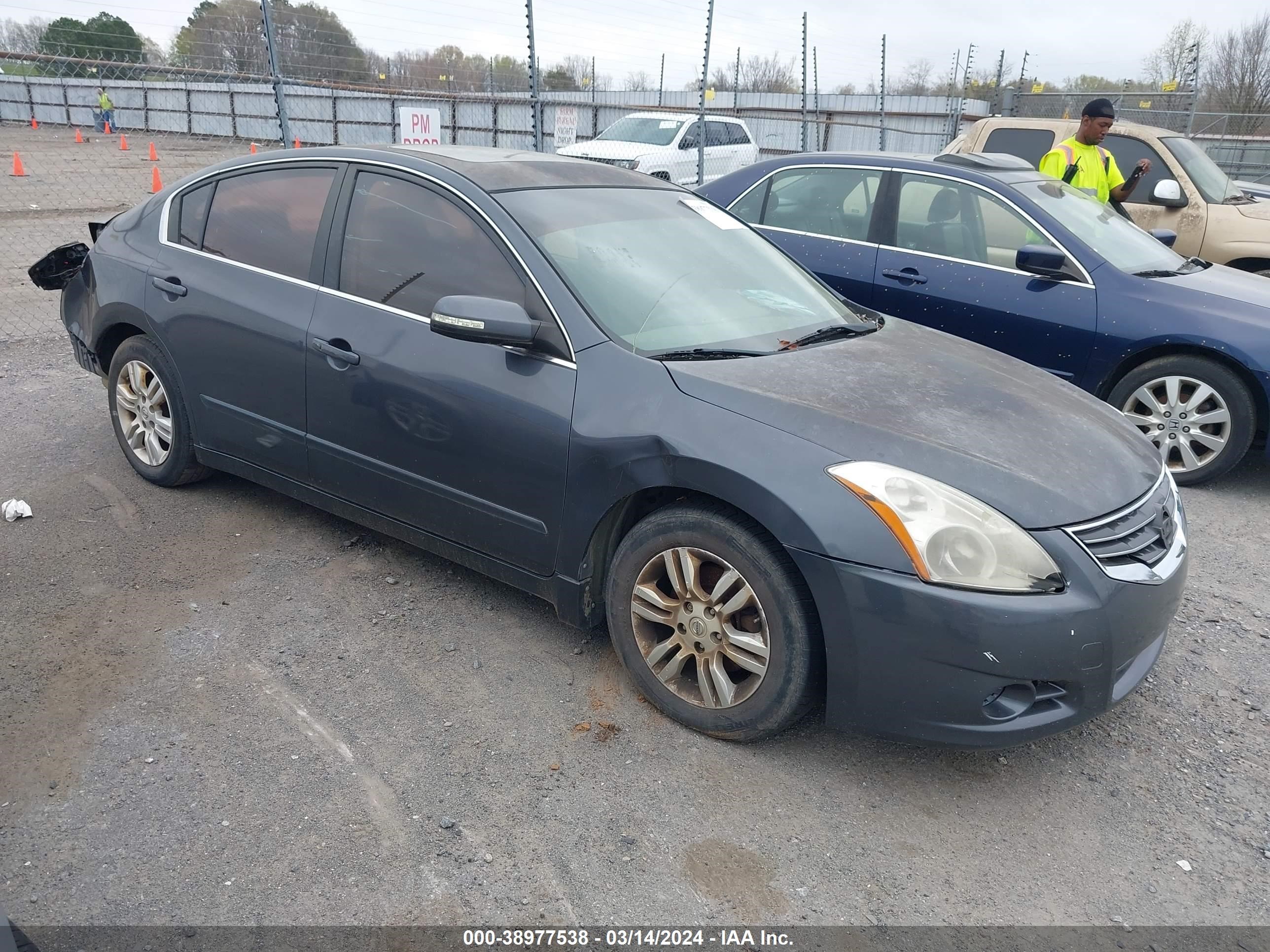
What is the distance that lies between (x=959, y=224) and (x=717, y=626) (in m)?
3.90

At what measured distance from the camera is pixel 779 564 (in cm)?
280

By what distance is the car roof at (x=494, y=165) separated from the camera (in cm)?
373

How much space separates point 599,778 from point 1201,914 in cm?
158

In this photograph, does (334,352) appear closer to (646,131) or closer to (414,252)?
(414,252)

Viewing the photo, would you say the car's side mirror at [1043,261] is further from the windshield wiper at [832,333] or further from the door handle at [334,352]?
the door handle at [334,352]

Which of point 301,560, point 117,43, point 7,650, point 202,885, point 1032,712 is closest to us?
point 202,885

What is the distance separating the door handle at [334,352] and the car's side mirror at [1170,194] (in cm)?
704

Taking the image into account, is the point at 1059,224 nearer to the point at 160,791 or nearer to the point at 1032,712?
the point at 1032,712

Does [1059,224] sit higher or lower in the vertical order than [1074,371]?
higher

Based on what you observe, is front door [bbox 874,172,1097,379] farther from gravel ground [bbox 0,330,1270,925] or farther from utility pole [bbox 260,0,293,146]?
utility pole [bbox 260,0,293,146]

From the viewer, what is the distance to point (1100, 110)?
6973 millimetres

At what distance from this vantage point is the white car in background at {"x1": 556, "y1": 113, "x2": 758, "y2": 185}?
1608cm

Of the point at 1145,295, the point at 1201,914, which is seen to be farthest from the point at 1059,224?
Answer: the point at 1201,914

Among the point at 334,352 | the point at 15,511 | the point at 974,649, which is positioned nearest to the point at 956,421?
the point at 974,649
